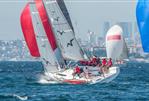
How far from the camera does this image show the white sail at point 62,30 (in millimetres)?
73375

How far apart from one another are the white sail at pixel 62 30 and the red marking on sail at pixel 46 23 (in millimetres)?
460

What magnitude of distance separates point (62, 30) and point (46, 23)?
204 centimetres

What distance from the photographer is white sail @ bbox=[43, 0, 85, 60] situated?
73375 millimetres

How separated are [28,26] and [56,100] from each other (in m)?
23.6

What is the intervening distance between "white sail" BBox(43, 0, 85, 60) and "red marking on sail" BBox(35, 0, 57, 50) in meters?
0.46

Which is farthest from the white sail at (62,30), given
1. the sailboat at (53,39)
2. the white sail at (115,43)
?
the white sail at (115,43)

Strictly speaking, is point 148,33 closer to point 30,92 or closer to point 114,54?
point 30,92

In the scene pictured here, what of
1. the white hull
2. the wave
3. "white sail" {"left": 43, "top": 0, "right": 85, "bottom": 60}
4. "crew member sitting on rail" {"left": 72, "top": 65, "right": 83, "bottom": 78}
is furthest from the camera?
"white sail" {"left": 43, "top": 0, "right": 85, "bottom": 60}

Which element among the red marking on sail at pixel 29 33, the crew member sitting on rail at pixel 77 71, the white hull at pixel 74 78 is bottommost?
the white hull at pixel 74 78

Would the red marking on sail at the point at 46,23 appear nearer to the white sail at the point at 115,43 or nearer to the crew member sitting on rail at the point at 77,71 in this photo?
the crew member sitting on rail at the point at 77,71

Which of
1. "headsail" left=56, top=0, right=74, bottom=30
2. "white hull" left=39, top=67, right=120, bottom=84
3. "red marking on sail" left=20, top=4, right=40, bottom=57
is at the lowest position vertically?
"white hull" left=39, top=67, right=120, bottom=84

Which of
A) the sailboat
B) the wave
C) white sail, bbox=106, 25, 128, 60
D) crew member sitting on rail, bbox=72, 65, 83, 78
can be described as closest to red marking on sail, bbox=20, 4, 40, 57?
the sailboat

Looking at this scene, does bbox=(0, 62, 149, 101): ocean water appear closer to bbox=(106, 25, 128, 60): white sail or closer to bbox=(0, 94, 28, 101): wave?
bbox=(0, 94, 28, 101): wave

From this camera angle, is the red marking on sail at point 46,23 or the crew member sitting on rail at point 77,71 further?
the red marking on sail at point 46,23
